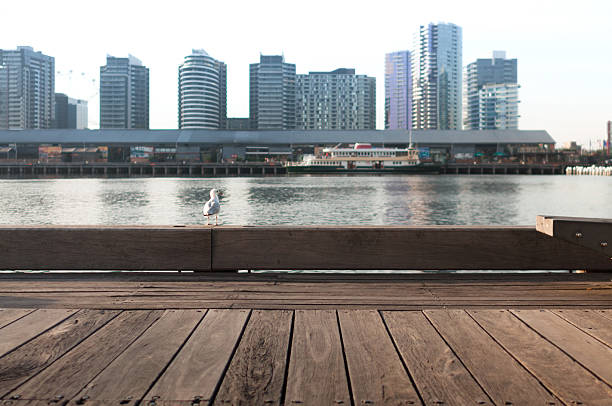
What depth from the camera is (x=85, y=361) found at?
6.59ft

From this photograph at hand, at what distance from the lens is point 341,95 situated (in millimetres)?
185750

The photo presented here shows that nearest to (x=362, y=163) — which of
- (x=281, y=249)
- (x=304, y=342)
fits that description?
(x=281, y=249)

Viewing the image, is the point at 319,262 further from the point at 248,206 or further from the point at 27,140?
the point at 27,140

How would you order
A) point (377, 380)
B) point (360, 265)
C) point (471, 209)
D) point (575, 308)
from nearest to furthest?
point (377, 380) → point (575, 308) → point (360, 265) → point (471, 209)

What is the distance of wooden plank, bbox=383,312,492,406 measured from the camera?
171 cm

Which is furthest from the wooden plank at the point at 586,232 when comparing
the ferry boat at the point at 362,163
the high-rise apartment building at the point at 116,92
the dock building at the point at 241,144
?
the high-rise apartment building at the point at 116,92

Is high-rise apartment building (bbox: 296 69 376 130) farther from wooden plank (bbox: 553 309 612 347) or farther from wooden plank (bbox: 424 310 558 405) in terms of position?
wooden plank (bbox: 424 310 558 405)

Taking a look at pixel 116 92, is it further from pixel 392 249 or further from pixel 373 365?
pixel 373 365

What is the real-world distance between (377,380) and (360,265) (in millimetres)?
2056

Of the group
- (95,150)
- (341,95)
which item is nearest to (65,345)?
(95,150)

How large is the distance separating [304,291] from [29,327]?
1.52 m

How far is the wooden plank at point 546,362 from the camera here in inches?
67.6

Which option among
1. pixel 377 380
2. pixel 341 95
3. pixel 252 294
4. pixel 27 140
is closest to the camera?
pixel 377 380

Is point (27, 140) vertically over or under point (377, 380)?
over
